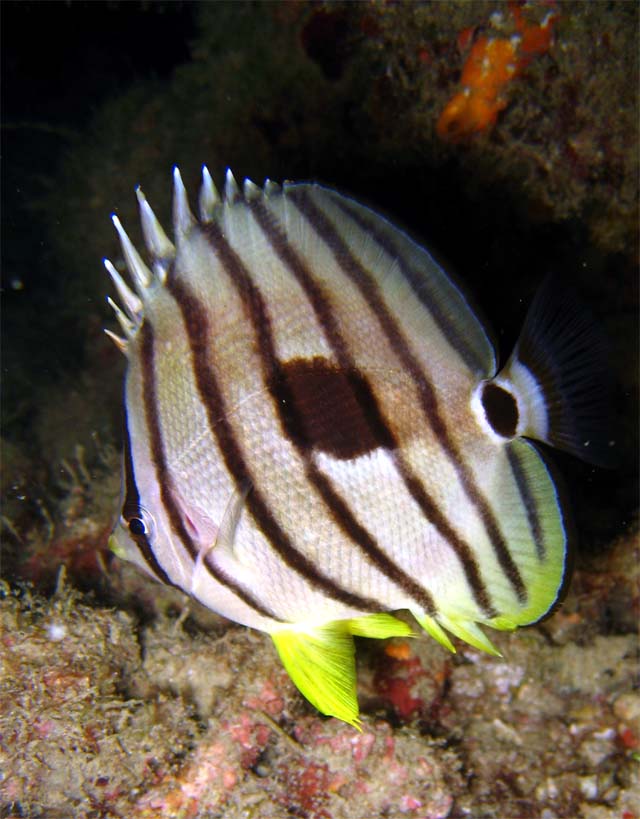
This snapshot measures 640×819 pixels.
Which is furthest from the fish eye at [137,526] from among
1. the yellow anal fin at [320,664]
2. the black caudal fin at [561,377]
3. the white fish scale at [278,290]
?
the black caudal fin at [561,377]

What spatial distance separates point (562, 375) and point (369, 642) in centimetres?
179

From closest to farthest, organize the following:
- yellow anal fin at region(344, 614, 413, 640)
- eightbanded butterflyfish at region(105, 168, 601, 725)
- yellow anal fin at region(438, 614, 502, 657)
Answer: eightbanded butterflyfish at region(105, 168, 601, 725), yellow anal fin at region(438, 614, 502, 657), yellow anal fin at region(344, 614, 413, 640)

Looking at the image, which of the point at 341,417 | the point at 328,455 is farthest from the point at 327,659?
the point at 341,417

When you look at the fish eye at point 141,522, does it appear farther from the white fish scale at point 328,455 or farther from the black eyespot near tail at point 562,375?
the black eyespot near tail at point 562,375

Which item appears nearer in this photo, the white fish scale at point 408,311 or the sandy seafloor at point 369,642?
the white fish scale at point 408,311

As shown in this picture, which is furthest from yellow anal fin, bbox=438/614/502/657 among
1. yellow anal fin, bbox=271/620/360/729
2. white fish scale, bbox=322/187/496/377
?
white fish scale, bbox=322/187/496/377

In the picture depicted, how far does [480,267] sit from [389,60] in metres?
1.56

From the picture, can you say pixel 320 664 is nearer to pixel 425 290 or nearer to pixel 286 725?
pixel 286 725

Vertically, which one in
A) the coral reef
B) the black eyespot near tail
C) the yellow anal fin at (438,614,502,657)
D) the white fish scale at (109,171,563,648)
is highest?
the black eyespot near tail

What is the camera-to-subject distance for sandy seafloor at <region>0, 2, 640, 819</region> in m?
2.24

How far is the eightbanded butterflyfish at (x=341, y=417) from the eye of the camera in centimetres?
161

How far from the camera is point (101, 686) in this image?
2299mm

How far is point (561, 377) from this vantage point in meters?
1.66

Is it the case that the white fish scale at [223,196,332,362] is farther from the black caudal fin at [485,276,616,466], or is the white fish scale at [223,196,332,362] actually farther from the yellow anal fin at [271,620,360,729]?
the yellow anal fin at [271,620,360,729]
